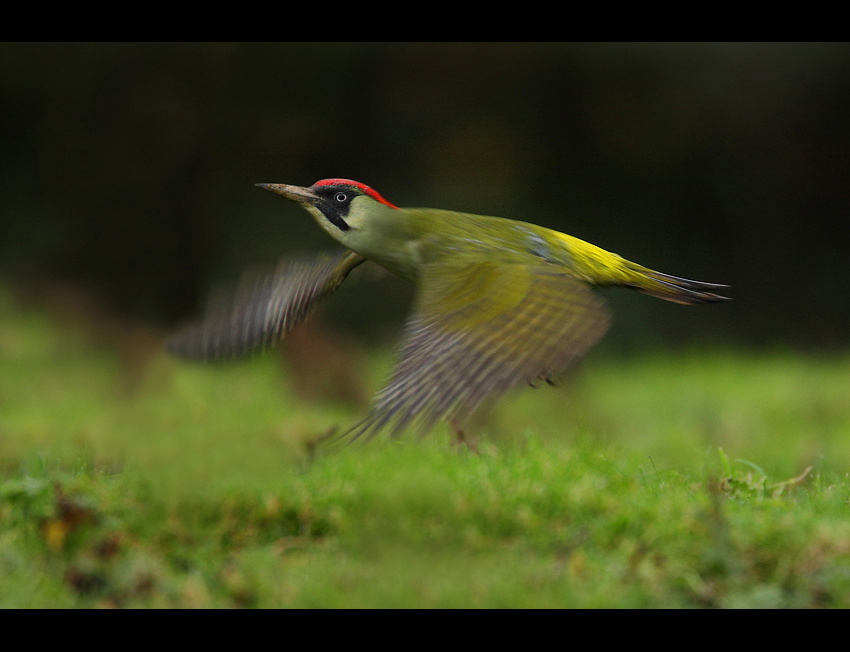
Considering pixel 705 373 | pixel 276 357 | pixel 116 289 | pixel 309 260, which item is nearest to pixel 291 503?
pixel 309 260

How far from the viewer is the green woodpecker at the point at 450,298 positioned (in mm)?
3746

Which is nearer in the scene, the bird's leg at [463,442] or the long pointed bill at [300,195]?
the bird's leg at [463,442]

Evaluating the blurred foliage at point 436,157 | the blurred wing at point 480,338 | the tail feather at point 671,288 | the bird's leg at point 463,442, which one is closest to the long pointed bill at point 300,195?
the blurred wing at point 480,338

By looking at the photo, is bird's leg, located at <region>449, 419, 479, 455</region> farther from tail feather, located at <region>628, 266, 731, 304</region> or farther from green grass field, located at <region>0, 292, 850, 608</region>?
tail feather, located at <region>628, 266, 731, 304</region>

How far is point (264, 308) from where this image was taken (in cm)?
498

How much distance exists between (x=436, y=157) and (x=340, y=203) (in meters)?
5.44

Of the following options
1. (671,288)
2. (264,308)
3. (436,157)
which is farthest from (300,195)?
(436,157)

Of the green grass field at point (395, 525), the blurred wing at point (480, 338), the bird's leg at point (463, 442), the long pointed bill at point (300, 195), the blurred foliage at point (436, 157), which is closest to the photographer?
the green grass field at point (395, 525)

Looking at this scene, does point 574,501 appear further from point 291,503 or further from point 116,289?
point 116,289

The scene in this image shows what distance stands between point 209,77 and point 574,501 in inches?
301

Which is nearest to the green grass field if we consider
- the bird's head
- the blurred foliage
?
the bird's head

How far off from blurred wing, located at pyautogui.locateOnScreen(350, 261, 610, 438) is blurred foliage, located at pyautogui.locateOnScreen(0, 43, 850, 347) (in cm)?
562

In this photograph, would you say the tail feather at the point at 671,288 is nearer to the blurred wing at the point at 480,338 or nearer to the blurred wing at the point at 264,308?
the blurred wing at the point at 480,338

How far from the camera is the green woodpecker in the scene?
12.3 feet
